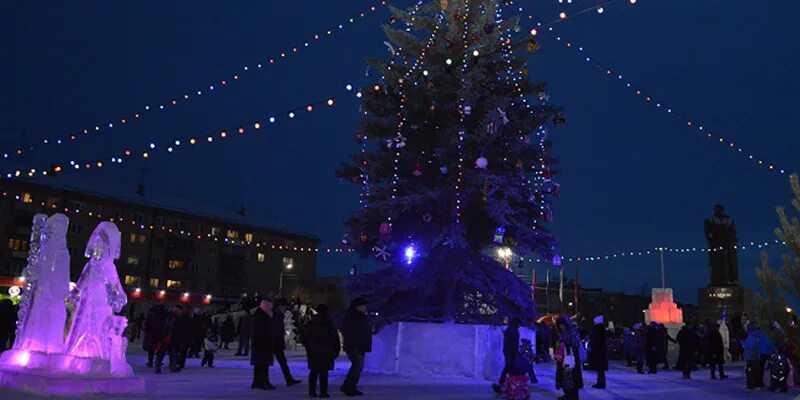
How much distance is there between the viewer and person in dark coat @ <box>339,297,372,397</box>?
36.7 ft

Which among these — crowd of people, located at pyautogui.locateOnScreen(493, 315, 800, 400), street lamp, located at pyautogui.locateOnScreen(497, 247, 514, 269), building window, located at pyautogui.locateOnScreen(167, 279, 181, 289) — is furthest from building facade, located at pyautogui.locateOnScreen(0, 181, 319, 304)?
crowd of people, located at pyautogui.locateOnScreen(493, 315, 800, 400)

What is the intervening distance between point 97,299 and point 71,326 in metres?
0.60

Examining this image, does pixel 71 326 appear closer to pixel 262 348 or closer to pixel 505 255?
pixel 262 348

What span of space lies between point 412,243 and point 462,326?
276 cm

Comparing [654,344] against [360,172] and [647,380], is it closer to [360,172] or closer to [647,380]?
[647,380]

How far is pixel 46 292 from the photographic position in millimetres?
11828

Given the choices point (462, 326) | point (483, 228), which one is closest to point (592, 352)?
point (462, 326)

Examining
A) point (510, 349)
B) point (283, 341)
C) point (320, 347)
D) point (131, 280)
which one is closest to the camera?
point (320, 347)

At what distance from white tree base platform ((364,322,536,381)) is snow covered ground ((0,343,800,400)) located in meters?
0.40

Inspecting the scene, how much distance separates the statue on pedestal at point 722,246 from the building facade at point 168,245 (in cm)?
3296

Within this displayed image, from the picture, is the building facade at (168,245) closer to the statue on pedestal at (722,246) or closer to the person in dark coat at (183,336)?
the statue on pedestal at (722,246)

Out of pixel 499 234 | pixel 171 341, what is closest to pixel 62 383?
pixel 171 341

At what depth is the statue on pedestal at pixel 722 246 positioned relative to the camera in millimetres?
31984

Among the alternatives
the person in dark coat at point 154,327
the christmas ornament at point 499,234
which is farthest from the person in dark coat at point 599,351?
the person in dark coat at point 154,327
